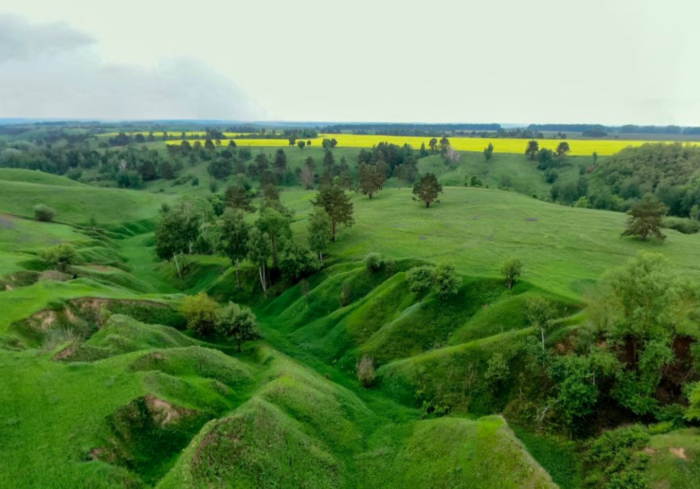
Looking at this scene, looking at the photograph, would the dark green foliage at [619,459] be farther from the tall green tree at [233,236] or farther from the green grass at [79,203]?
the green grass at [79,203]

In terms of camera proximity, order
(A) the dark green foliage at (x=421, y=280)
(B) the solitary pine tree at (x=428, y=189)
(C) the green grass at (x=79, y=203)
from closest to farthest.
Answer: (A) the dark green foliage at (x=421, y=280), (B) the solitary pine tree at (x=428, y=189), (C) the green grass at (x=79, y=203)

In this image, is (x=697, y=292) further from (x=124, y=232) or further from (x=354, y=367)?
(x=124, y=232)

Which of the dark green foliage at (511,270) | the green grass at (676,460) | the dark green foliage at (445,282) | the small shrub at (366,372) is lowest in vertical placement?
the small shrub at (366,372)

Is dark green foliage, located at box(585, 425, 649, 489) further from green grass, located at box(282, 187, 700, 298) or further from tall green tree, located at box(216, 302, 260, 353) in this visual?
tall green tree, located at box(216, 302, 260, 353)

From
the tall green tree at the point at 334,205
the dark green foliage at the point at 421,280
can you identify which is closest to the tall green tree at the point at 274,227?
the tall green tree at the point at 334,205

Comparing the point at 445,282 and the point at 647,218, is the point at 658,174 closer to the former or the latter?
the point at 647,218

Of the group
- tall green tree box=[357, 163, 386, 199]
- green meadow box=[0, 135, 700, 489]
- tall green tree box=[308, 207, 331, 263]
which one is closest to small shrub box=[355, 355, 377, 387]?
green meadow box=[0, 135, 700, 489]
